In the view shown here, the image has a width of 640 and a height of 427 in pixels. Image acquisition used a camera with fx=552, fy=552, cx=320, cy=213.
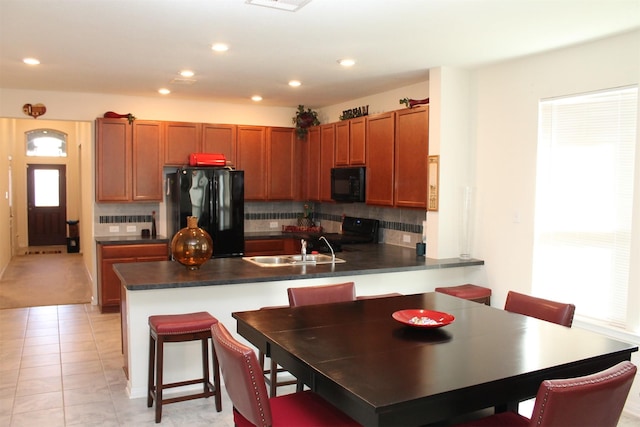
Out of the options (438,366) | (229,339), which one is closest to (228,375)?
(229,339)

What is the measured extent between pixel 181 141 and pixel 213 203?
0.98m

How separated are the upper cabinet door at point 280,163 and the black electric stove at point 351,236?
39.3 inches

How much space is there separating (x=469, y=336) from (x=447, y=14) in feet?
6.18

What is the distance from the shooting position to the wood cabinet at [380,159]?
5391 mm

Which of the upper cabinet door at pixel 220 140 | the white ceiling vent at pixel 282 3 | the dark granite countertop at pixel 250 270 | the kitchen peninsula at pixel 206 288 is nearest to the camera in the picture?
the white ceiling vent at pixel 282 3

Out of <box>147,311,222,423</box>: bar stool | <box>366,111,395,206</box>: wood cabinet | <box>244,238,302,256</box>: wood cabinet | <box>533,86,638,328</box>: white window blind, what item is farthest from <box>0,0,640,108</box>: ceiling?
<box>244,238,302,256</box>: wood cabinet

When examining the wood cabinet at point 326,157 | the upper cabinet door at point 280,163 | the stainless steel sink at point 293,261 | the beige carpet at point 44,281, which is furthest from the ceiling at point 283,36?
the beige carpet at point 44,281

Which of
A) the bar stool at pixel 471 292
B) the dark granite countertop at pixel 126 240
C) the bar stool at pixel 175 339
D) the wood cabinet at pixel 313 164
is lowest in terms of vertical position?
the bar stool at pixel 175 339

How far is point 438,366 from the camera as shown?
2.14m

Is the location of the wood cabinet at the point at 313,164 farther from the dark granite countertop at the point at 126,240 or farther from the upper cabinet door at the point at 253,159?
the dark granite countertop at the point at 126,240

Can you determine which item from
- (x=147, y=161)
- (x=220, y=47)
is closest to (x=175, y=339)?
(x=220, y=47)

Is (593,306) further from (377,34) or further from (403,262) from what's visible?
(377,34)

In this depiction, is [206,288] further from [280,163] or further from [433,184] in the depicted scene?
[280,163]

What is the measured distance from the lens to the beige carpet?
705 centimetres
